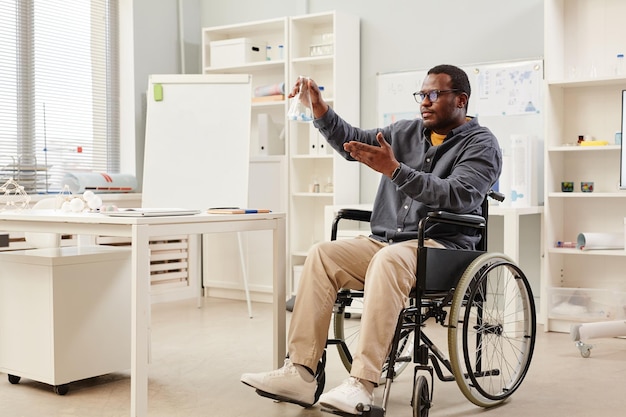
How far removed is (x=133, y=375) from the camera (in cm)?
221

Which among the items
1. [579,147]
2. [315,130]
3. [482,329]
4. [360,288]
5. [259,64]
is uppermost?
[259,64]

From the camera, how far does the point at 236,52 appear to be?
5035 millimetres

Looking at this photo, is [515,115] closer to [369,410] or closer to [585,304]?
[585,304]

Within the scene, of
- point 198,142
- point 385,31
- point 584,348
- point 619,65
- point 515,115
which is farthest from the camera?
point 385,31

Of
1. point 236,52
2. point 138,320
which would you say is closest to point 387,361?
point 138,320

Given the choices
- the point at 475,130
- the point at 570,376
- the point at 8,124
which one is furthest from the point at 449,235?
the point at 8,124

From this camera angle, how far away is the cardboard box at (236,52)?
5.00 m

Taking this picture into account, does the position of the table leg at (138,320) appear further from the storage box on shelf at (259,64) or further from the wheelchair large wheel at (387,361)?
the storage box on shelf at (259,64)

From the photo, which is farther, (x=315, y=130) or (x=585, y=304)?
(x=315, y=130)

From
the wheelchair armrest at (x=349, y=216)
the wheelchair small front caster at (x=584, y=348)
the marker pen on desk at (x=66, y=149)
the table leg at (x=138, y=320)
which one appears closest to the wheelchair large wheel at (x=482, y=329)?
the wheelchair armrest at (x=349, y=216)

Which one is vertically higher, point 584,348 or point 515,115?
point 515,115

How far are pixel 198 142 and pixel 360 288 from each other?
2114 millimetres

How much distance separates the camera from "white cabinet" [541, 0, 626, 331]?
3.90 metres

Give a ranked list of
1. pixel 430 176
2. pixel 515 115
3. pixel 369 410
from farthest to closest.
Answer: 1. pixel 515 115
2. pixel 430 176
3. pixel 369 410
